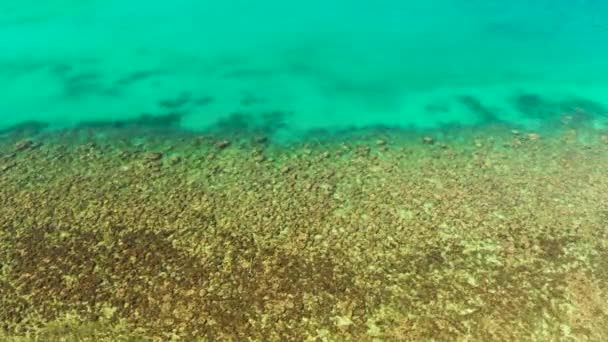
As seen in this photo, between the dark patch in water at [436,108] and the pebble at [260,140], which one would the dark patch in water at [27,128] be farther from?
the dark patch in water at [436,108]

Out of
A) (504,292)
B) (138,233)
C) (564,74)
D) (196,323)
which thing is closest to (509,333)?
(504,292)

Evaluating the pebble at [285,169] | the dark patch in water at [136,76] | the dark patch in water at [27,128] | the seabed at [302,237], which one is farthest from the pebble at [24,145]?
the pebble at [285,169]

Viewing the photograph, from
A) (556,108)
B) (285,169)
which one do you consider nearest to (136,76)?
(285,169)

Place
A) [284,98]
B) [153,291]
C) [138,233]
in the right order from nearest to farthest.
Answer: [153,291] < [138,233] < [284,98]

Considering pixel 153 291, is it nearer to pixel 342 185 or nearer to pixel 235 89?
pixel 342 185

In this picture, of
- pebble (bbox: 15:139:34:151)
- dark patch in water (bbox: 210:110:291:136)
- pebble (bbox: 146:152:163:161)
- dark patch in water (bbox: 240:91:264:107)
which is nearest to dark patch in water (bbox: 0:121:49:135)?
pebble (bbox: 15:139:34:151)

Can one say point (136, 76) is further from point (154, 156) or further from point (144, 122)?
point (154, 156)

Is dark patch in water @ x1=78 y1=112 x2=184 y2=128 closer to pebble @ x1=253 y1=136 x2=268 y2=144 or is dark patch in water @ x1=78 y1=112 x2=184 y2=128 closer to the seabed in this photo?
the seabed
